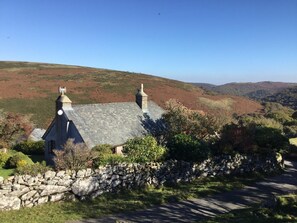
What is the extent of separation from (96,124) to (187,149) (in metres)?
8.96

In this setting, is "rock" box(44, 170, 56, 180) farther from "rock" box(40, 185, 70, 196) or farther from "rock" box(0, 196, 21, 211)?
"rock" box(0, 196, 21, 211)

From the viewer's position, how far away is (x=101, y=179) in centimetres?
1802

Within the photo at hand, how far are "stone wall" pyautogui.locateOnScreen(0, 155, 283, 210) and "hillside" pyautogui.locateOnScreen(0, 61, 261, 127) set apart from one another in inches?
1656

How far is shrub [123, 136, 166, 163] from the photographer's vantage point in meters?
21.5

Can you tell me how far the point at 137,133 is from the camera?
2956cm

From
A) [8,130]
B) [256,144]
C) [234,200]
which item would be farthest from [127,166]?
[8,130]

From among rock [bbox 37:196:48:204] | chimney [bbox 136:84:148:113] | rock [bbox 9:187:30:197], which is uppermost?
chimney [bbox 136:84:148:113]

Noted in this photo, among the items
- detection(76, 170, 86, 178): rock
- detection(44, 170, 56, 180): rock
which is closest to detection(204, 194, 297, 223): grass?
detection(76, 170, 86, 178): rock

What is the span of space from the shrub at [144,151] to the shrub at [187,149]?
94 centimetres

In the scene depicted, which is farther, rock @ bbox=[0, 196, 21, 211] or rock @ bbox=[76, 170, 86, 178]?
rock @ bbox=[76, 170, 86, 178]

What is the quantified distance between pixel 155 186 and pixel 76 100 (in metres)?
57.1

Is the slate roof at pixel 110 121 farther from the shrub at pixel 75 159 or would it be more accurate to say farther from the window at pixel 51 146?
the shrub at pixel 75 159

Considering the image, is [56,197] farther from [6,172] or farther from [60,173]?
[6,172]

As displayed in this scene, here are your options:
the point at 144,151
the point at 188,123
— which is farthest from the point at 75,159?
the point at 188,123
